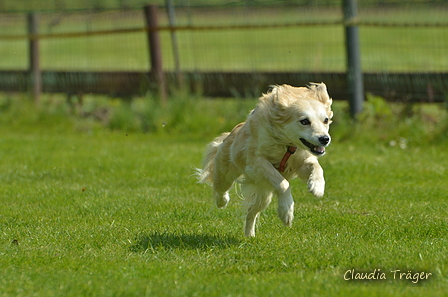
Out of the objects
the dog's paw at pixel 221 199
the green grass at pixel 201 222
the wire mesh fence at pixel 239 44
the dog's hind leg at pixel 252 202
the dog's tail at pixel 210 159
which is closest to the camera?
the green grass at pixel 201 222

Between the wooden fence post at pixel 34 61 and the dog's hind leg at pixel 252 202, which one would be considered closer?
the dog's hind leg at pixel 252 202

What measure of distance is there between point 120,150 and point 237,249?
16.9 ft

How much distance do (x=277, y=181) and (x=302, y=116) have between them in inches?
20.8

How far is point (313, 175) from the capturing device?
520 cm

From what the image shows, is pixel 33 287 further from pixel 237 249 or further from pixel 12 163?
pixel 12 163

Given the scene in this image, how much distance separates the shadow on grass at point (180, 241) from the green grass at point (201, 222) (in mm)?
16

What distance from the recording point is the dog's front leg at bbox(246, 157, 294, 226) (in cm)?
509

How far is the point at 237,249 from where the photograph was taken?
5.21 meters

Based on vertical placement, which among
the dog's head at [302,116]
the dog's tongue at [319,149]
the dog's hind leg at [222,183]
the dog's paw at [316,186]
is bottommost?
the dog's hind leg at [222,183]

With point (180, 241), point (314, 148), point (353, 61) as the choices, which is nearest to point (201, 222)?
point (180, 241)

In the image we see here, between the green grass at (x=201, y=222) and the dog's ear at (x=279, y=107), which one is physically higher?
the dog's ear at (x=279, y=107)

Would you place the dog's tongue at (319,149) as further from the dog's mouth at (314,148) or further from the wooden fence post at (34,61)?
the wooden fence post at (34,61)

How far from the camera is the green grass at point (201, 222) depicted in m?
4.38

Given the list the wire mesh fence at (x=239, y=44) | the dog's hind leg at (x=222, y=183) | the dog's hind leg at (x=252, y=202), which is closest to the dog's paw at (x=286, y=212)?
the dog's hind leg at (x=252, y=202)
